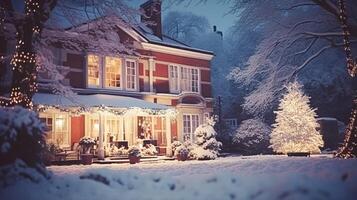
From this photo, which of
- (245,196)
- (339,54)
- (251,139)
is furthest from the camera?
(339,54)

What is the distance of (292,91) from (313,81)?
35.9ft

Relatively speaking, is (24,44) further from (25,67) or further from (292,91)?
(292,91)

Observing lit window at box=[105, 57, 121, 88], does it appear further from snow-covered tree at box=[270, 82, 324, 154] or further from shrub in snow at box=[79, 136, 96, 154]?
snow-covered tree at box=[270, 82, 324, 154]

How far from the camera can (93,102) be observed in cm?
1791

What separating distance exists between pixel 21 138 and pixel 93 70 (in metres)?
14.0

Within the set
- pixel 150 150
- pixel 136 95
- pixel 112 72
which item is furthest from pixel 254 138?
pixel 112 72

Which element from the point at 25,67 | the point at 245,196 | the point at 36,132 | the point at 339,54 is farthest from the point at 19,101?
the point at 339,54

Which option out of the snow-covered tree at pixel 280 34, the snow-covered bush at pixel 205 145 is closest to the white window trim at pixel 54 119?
the snow-covered bush at pixel 205 145

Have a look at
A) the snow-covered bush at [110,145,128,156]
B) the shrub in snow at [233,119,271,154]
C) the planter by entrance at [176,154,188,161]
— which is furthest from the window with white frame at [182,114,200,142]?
the snow-covered bush at [110,145,128,156]

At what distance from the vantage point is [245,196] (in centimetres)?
504

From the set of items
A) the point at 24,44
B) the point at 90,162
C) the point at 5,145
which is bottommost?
the point at 90,162

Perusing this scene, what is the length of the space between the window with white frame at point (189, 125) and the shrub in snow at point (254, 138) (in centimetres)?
330

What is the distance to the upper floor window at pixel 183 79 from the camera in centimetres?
2359

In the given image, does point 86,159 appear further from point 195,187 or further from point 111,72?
point 195,187
